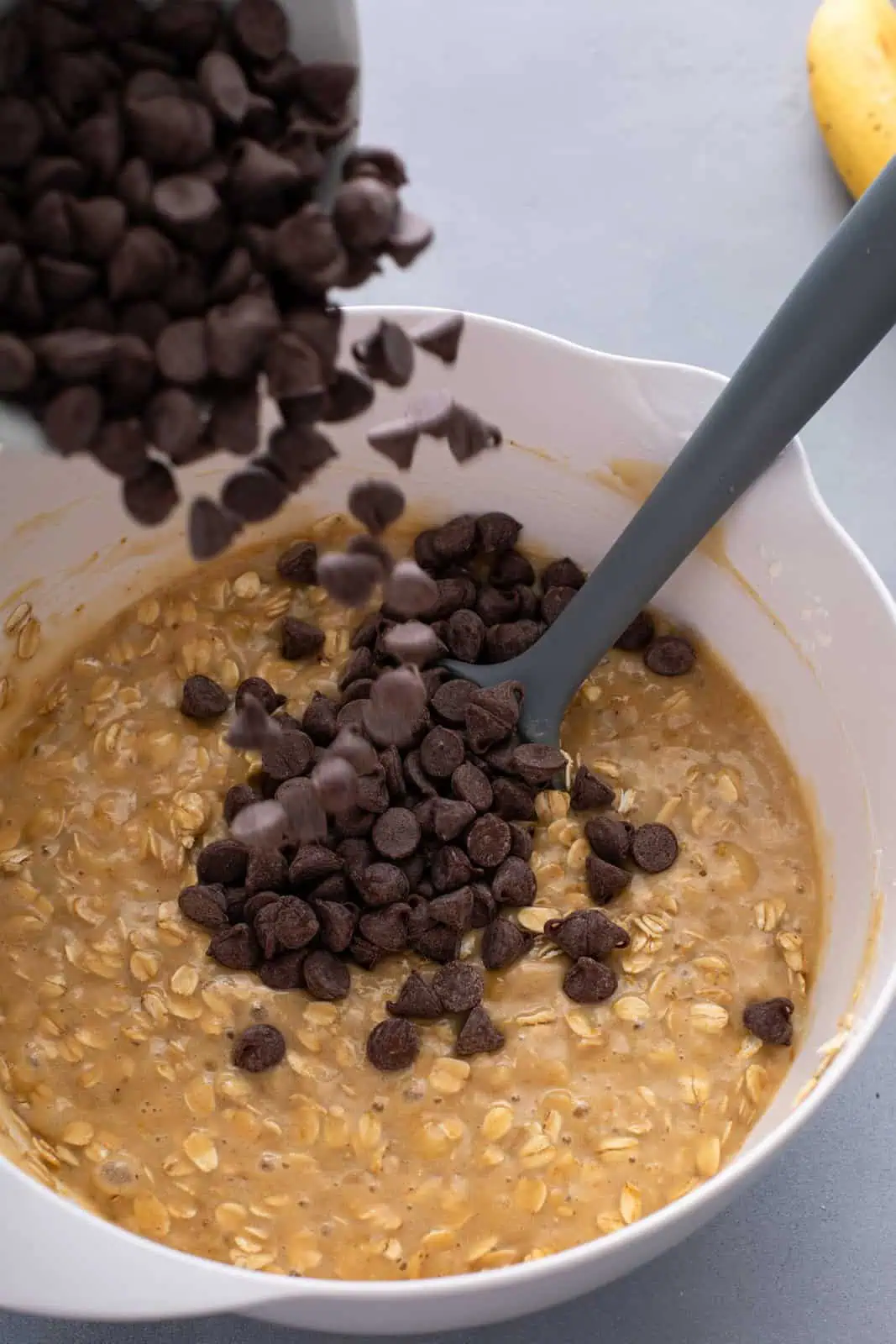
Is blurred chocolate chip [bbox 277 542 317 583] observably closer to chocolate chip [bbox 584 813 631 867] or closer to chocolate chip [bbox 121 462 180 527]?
chocolate chip [bbox 584 813 631 867]

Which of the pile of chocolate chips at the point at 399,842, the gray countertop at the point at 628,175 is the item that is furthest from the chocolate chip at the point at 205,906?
the gray countertop at the point at 628,175

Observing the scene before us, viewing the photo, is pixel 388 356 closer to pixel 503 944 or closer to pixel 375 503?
pixel 375 503

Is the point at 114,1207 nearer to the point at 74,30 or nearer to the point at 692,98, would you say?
the point at 74,30

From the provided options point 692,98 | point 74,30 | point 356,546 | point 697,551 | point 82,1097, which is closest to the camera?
point 74,30

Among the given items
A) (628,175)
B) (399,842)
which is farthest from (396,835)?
(628,175)

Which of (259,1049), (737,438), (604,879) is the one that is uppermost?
(737,438)

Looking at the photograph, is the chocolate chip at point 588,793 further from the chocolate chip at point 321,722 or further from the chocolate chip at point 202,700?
the chocolate chip at point 202,700

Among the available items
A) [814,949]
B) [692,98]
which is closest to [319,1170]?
[814,949]
